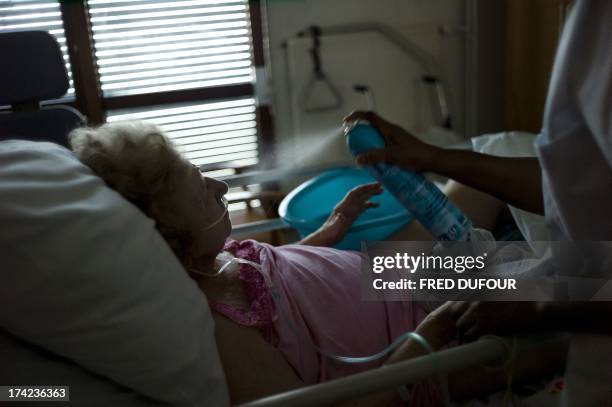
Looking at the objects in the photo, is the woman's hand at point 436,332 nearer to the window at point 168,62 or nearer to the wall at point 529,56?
the window at point 168,62

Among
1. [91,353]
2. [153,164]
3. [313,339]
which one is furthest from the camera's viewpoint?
[313,339]

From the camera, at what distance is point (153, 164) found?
95 centimetres

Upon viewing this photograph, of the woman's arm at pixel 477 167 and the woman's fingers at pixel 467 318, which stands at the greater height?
the woman's arm at pixel 477 167

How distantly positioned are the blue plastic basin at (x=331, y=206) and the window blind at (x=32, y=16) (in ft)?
4.96

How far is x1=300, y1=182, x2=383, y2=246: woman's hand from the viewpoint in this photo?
4.74ft

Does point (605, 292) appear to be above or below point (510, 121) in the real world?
above

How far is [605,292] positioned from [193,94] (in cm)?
260

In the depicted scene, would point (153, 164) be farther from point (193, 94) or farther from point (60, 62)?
point (193, 94)

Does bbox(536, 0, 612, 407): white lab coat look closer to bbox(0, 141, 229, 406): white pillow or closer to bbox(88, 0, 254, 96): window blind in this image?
bbox(0, 141, 229, 406): white pillow

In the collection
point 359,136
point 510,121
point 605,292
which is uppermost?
point 359,136

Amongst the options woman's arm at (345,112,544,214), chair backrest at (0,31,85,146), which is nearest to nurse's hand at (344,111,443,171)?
woman's arm at (345,112,544,214)

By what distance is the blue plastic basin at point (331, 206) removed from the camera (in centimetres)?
154

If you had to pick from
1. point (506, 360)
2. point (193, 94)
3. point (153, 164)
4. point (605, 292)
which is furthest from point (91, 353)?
point (193, 94)

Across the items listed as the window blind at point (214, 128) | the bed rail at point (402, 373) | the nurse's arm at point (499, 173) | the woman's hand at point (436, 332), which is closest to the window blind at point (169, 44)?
the window blind at point (214, 128)
